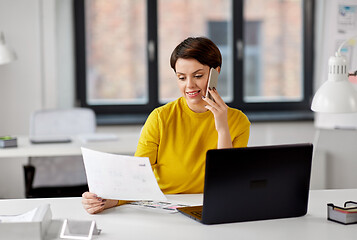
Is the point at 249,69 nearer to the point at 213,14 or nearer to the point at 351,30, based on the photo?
the point at 213,14

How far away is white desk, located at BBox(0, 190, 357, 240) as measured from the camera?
5.39 ft

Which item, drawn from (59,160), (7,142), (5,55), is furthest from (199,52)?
(59,160)

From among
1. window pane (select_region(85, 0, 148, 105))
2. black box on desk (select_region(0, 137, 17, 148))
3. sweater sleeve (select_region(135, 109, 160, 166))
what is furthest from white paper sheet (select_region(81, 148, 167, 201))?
window pane (select_region(85, 0, 148, 105))

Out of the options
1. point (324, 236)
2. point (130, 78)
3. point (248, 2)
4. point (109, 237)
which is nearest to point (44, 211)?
point (109, 237)

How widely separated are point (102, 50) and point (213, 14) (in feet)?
3.38

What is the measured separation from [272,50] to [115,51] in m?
1.41

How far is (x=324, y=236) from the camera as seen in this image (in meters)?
1.63

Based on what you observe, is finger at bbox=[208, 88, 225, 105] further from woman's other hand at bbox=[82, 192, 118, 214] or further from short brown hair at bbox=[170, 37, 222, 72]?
woman's other hand at bbox=[82, 192, 118, 214]

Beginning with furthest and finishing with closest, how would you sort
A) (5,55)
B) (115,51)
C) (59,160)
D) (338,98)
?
(115,51)
(59,160)
(5,55)
(338,98)

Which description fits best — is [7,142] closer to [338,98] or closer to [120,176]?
[120,176]

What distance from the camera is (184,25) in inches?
190

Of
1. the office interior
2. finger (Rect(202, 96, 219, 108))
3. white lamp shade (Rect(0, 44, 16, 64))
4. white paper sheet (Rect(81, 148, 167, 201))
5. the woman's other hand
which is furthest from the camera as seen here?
the office interior

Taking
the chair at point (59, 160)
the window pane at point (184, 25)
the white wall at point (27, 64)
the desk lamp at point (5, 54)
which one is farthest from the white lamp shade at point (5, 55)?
the window pane at point (184, 25)

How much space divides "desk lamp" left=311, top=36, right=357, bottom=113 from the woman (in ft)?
1.45
